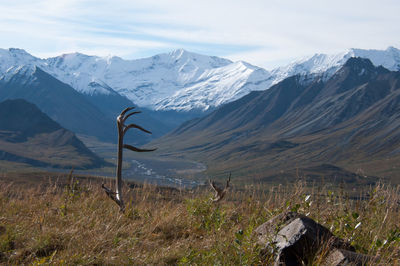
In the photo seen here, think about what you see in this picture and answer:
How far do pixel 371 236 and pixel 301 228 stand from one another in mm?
1904

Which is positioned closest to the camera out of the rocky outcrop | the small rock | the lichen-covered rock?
the small rock

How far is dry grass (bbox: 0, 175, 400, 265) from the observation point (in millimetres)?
6375

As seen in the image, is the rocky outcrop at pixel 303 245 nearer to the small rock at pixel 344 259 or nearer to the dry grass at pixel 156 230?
the small rock at pixel 344 259

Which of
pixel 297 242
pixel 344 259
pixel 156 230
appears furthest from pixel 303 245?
pixel 156 230

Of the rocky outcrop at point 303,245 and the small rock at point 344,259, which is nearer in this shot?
the small rock at point 344,259

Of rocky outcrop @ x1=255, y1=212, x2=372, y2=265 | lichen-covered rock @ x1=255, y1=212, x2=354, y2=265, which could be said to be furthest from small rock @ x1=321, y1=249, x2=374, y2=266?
lichen-covered rock @ x1=255, y1=212, x2=354, y2=265

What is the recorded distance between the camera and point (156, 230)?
8148 millimetres

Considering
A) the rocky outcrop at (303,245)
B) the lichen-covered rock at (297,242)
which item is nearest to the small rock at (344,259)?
the rocky outcrop at (303,245)

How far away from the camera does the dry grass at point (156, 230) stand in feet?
20.9

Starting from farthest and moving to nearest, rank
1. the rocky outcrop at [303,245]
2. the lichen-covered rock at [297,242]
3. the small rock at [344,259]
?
the lichen-covered rock at [297,242]
the rocky outcrop at [303,245]
the small rock at [344,259]

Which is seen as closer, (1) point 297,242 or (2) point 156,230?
(1) point 297,242

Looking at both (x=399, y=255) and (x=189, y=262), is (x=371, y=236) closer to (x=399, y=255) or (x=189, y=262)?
(x=399, y=255)

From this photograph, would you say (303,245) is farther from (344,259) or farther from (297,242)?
(344,259)

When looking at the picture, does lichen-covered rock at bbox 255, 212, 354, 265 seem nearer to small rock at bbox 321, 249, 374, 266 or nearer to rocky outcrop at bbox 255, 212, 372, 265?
rocky outcrop at bbox 255, 212, 372, 265
